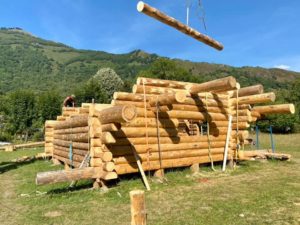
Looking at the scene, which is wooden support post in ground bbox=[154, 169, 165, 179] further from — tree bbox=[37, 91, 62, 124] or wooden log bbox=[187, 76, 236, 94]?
tree bbox=[37, 91, 62, 124]

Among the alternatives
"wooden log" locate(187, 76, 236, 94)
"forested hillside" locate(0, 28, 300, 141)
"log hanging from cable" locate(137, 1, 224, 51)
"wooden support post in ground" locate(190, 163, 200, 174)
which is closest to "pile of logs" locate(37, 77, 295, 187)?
"wooden log" locate(187, 76, 236, 94)

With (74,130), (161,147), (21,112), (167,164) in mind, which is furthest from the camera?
(21,112)

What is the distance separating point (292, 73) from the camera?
14612cm

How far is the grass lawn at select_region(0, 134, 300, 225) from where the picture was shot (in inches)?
273

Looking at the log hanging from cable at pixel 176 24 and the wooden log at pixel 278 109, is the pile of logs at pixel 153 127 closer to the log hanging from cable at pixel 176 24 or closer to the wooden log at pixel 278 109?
the wooden log at pixel 278 109

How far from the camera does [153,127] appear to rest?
432 inches

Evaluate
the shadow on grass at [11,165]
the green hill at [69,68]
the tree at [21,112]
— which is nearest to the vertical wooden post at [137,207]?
the shadow on grass at [11,165]

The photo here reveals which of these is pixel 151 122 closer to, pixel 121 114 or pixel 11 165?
pixel 121 114

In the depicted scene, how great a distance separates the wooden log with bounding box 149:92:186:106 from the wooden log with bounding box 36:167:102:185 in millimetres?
2709

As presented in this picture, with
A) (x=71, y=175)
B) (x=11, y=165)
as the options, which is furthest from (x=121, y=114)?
(x=11, y=165)

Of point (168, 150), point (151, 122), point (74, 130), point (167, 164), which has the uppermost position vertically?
point (151, 122)

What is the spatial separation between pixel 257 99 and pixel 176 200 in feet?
19.8

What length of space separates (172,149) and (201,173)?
1.44 m

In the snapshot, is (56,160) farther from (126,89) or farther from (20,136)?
(126,89)
